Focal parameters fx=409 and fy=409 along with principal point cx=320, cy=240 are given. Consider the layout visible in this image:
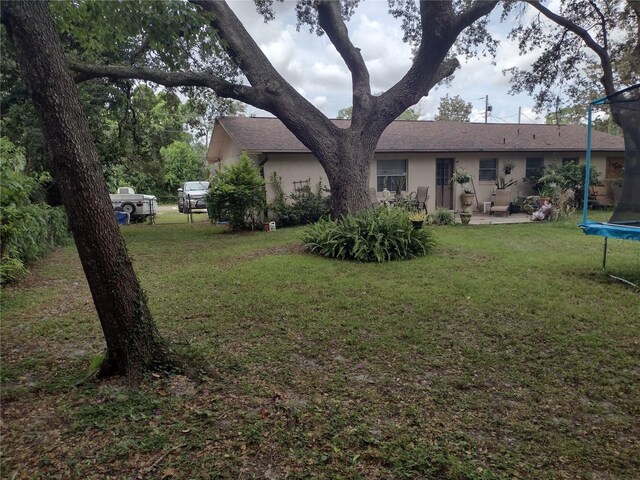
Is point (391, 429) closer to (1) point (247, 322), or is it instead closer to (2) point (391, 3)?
(1) point (247, 322)

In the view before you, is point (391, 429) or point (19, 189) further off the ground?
point (19, 189)

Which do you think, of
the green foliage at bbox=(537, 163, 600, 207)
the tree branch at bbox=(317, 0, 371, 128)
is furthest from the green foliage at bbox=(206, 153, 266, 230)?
the green foliage at bbox=(537, 163, 600, 207)

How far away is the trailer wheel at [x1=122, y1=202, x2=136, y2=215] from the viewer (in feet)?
56.3

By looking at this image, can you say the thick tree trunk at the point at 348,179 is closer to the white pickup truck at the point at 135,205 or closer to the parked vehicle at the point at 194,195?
the white pickup truck at the point at 135,205

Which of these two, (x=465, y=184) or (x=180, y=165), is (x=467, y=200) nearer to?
(x=465, y=184)

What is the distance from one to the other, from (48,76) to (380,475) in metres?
3.08

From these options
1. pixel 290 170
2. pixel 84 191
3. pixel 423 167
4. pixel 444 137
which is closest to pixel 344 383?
pixel 84 191

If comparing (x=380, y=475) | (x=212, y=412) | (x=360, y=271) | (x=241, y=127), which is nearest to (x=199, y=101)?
(x=241, y=127)

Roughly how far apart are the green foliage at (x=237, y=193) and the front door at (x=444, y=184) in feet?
24.1

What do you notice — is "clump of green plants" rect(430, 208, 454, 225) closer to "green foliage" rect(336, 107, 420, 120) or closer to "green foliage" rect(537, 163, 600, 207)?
"green foliage" rect(537, 163, 600, 207)

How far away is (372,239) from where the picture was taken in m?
8.00

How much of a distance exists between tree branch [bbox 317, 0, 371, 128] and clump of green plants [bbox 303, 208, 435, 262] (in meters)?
3.17

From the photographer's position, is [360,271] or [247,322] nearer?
[247,322]

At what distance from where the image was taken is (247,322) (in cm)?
450
